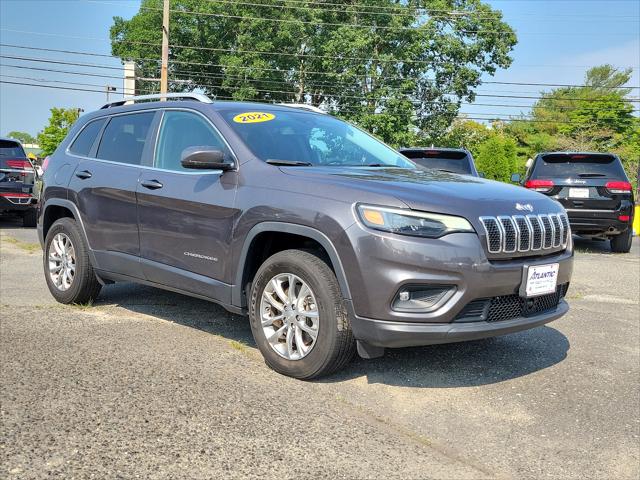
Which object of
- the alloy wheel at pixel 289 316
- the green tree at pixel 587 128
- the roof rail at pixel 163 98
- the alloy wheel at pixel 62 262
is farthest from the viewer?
the green tree at pixel 587 128

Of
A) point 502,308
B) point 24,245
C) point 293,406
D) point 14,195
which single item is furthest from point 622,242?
point 14,195

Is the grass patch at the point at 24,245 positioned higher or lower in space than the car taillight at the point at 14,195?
lower

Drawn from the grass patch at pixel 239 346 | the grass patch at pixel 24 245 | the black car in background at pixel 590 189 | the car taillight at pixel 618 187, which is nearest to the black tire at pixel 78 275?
the grass patch at pixel 239 346

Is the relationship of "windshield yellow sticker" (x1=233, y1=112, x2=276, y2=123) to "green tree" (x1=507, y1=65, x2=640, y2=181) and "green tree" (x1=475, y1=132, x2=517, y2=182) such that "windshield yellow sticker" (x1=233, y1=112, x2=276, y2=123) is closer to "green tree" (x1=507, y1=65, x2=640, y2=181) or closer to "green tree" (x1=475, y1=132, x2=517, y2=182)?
"green tree" (x1=475, y1=132, x2=517, y2=182)

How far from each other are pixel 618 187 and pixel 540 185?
1233mm

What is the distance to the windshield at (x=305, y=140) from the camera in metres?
4.37

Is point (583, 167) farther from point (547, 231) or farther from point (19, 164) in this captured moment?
point (19, 164)

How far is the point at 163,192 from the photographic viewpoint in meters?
4.56

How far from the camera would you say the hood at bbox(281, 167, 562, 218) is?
348 centimetres

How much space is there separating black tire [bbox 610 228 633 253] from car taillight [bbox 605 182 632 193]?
0.89m

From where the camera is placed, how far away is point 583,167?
1068 cm

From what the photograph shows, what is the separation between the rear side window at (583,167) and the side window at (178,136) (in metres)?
7.74

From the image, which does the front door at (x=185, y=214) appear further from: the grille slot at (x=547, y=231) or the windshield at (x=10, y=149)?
the windshield at (x=10, y=149)

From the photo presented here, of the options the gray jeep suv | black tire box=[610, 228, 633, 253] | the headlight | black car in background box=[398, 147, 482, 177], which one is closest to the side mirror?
the gray jeep suv
